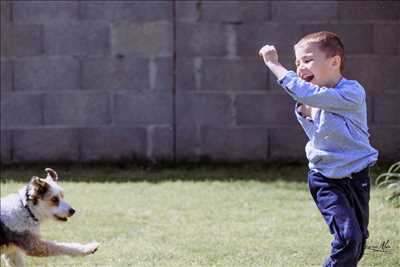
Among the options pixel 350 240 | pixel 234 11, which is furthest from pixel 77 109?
pixel 350 240

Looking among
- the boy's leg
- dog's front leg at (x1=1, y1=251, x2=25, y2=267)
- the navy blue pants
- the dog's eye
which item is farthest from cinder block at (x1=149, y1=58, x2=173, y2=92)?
the boy's leg

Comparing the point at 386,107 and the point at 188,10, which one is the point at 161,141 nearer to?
the point at 188,10

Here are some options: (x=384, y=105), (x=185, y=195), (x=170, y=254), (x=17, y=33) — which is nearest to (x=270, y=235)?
(x=170, y=254)

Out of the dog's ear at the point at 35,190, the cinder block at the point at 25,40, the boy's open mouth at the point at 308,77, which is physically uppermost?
the boy's open mouth at the point at 308,77

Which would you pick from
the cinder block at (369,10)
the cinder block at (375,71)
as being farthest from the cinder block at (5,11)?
the cinder block at (375,71)

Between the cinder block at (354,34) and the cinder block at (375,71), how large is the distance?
9 centimetres

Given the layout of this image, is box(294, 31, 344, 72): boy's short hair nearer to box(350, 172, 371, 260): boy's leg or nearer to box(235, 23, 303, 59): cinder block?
box(350, 172, 371, 260): boy's leg

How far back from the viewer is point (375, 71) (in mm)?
9656

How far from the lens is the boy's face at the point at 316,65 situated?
4.57m

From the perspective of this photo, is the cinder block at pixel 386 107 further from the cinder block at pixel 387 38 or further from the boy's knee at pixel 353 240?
the boy's knee at pixel 353 240

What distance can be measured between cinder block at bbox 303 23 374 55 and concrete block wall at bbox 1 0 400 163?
0.01 meters

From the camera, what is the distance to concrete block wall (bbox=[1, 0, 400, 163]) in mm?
9656

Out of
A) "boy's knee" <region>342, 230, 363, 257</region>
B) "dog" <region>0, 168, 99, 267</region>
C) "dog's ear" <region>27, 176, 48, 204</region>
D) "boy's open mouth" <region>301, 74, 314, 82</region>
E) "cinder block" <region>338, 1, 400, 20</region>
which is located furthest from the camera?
"cinder block" <region>338, 1, 400, 20</region>

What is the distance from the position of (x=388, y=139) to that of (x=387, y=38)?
3.50 feet
